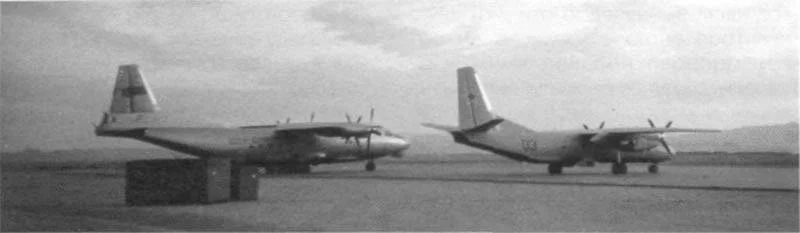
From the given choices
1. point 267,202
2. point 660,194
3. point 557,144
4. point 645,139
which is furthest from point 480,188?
point 645,139

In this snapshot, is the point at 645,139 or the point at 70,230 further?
the point at 645,139

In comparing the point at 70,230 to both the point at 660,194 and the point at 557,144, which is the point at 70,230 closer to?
the point at 660,194

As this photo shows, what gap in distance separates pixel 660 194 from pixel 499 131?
15097mm

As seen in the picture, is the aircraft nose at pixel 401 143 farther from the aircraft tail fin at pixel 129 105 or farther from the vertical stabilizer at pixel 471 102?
the aircraft tail fin at pixel 129 105

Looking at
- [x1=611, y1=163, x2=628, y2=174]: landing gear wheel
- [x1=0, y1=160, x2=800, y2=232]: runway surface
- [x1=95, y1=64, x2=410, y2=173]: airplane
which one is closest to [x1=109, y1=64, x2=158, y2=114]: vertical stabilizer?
[x1=95, y1=64, x2=410, y2=173]: airplane

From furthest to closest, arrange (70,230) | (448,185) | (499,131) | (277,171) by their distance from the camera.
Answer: (277,171)
(499,131)
(448,185)
(70,230)

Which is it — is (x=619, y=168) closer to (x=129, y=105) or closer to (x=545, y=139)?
(x=545, y=139)

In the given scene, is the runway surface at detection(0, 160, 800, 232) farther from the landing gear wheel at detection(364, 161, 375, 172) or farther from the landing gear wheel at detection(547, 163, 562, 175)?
the landing gear wheel at detection(364, 161, 375, 172)

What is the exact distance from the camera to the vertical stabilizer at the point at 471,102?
1454 inches

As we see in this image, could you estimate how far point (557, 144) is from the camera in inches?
1494

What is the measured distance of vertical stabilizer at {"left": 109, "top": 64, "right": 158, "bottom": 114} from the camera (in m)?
34.7

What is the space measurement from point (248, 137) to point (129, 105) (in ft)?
22.4

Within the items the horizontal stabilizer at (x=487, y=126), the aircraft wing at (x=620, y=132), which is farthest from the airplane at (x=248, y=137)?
the aircraft wing at (x=620, y=132)

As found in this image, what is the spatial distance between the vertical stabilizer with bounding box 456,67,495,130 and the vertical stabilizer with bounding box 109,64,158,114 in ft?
45.9
